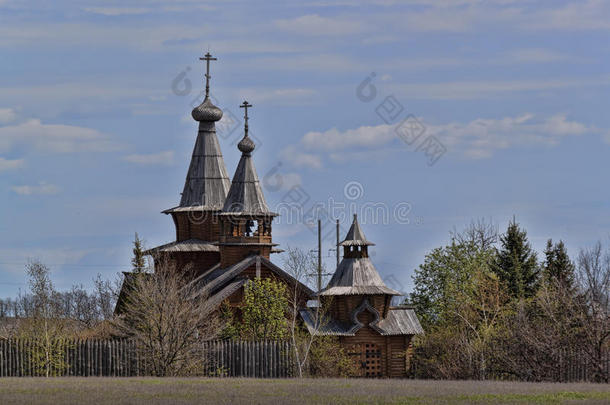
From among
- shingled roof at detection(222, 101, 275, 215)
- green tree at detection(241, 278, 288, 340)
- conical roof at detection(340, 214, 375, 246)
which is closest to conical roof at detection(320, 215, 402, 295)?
conical roof at detection(340, 214, 375, 246)

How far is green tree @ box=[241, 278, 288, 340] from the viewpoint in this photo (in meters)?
47.0

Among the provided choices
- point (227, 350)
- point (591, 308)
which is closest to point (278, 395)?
point (227, 350)

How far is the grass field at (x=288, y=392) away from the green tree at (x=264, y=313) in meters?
14.2

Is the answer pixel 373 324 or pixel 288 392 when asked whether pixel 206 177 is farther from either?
pixel 288 392

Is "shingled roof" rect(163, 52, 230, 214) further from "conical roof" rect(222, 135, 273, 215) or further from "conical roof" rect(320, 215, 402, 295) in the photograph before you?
"conical roof" rect(320, 215, 402, 295)

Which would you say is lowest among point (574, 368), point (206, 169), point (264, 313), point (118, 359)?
point (574, 368)

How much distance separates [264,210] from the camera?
5531 centimetres

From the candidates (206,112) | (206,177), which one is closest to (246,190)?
(206,177)

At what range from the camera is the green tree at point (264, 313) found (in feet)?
154

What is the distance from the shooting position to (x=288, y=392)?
2817 centimetres

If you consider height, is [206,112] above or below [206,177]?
above

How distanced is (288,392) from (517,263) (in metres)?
30.1

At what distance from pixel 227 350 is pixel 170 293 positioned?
3213mm

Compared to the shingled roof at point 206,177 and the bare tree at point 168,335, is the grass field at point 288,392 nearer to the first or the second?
the bare tree at point 168,335
